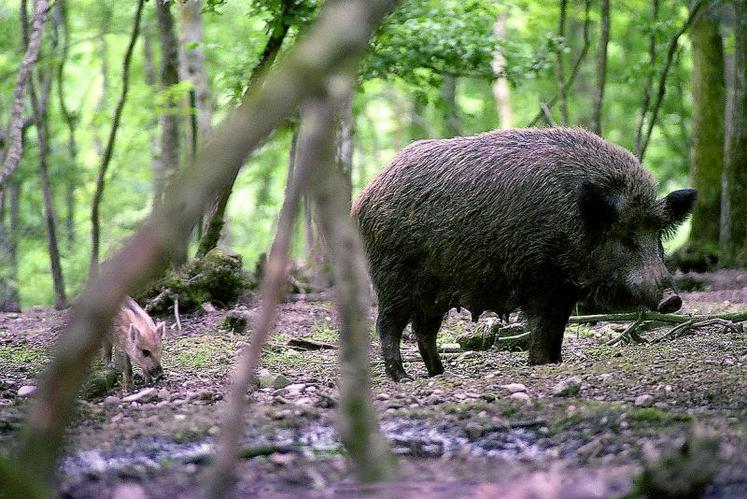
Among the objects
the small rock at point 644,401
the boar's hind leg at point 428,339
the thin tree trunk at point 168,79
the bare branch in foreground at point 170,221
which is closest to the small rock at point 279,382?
the boar's hind leg at point 428,339

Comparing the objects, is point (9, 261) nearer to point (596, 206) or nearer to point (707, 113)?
point (707, 113)

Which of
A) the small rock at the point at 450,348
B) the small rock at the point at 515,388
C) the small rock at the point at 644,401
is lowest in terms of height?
the small rock at the point at 450,348

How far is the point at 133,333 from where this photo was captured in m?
6.78

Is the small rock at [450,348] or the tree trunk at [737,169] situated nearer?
the small rock at [450,348]

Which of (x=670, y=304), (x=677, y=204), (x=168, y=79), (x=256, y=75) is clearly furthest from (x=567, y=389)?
(x=168, y=79)

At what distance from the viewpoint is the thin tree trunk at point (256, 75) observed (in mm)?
8945

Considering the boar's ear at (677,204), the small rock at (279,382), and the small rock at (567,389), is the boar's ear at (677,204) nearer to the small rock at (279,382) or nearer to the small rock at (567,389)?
the small rock at (567,389)

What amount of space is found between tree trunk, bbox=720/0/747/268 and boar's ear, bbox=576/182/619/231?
24.2ft

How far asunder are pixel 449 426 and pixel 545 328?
9.12ft

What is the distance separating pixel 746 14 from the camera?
13805 mm

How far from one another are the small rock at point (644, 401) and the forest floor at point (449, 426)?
2cm

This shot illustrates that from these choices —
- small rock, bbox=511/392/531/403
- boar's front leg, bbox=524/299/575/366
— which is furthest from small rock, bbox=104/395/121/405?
Answer: boar's front leg, bbox=524/299/575/366

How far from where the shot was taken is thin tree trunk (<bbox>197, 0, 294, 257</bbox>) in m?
8.95

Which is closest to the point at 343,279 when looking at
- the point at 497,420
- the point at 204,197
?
the point at 204,197
